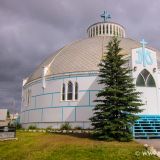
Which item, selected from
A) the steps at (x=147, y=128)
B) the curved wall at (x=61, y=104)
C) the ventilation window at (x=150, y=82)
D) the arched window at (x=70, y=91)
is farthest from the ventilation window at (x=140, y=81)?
the arched window at (x=70, y=91)

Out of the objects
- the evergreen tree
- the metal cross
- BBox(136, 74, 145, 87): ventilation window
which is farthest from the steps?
the metal cross

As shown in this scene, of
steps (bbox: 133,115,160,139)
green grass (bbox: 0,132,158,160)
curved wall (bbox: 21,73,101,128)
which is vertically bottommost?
green grass (bbox: 0,132,158,160)

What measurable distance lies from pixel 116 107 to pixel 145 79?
9372 mm

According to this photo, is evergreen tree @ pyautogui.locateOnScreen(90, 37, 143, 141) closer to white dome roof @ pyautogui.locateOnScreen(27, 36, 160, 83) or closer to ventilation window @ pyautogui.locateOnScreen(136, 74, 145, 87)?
ventilation window @ pyautogui.locateOnScreen(136, 74, 145, 87)

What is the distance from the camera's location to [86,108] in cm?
3002

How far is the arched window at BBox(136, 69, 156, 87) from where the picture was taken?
25.9 metres

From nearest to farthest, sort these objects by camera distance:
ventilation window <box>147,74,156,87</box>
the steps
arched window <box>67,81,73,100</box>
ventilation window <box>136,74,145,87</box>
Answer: the steps < ventilation window <box>136,74,145,87</box> < ventilation window <box>147,74,156,87</box> < arched window <box>67,81,73,100</box>

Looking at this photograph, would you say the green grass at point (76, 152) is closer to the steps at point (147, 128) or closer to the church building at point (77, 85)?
the steps at point (147, 128)

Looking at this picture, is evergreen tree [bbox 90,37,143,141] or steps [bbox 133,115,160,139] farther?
steps [bbox 133,115,160,139]

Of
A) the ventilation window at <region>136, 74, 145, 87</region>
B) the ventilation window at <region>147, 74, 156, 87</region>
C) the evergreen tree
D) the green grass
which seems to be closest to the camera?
the green grass

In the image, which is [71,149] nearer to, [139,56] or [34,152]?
[34,152]

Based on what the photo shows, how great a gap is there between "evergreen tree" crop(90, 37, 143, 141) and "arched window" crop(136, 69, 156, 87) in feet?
23.3

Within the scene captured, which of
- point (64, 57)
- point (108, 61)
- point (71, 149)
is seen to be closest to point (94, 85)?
point (64, 57)

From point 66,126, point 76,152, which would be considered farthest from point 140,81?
point 76,152
